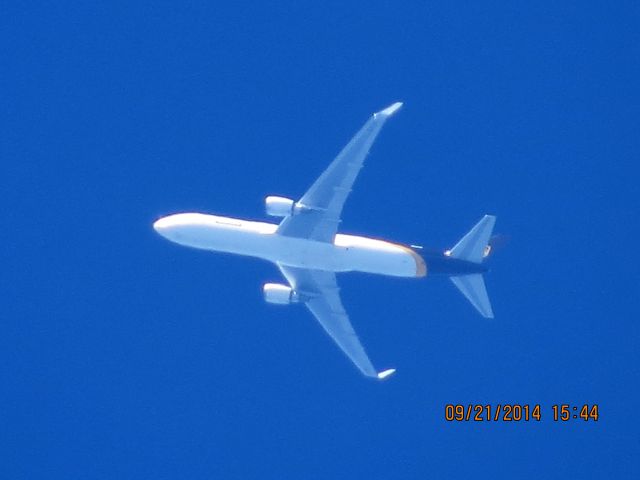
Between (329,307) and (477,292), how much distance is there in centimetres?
887

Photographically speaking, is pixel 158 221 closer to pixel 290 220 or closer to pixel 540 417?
pixel 290 220

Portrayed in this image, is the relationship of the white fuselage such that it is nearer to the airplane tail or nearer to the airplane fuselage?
the airplane fuselage

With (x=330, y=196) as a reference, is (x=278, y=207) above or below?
below

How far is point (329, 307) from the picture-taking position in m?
51.4

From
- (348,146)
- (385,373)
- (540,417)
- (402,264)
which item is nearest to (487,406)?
(540,417)

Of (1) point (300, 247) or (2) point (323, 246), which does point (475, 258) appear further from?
(1) point (300, 247)

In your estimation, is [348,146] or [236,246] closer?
[348,146]

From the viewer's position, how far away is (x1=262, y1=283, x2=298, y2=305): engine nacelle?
4959cm

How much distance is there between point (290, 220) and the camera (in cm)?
4812

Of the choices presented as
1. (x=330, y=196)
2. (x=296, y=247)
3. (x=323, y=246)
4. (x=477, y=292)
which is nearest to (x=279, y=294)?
(x=296, y=247)

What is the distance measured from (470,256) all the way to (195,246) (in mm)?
16089

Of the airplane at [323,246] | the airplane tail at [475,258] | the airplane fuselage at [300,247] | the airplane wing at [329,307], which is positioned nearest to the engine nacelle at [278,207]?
the airplane at [323,246]

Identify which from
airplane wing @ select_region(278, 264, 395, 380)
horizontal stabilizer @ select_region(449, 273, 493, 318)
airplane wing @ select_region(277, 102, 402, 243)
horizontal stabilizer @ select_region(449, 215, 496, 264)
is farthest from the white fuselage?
horizontal stabilizer @ select_region(449, 273, 493, 318)

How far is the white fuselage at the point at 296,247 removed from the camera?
4831 cm
